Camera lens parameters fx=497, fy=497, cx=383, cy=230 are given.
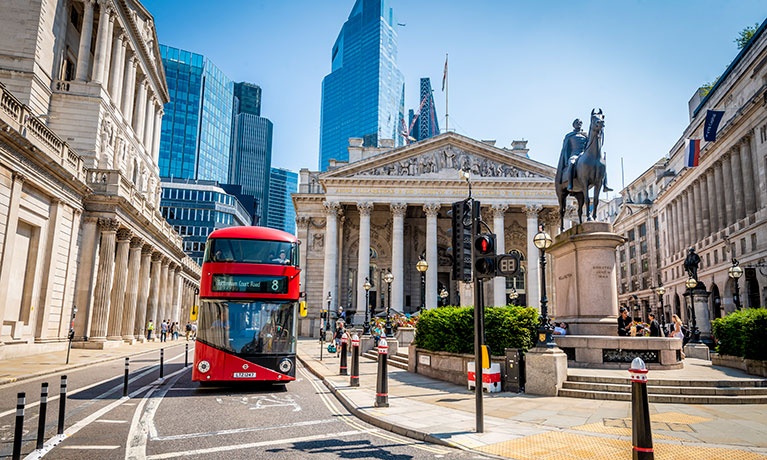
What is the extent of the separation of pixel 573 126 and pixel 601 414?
10900 mm

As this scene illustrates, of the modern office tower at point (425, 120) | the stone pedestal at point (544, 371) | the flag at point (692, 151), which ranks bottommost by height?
the stone pedestal at point (544, 371)

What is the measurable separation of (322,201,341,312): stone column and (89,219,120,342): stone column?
20555 mm

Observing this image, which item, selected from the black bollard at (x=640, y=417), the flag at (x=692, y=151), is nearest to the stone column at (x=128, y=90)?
the black bollard at (x=640, y=417)

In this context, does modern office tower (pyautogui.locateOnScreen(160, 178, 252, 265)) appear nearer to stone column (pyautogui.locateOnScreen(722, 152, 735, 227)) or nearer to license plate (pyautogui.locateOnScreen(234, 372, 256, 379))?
stone column (pyautogui.locateOnScreen(722, 152, 735, 227))

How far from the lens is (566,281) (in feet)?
53.5

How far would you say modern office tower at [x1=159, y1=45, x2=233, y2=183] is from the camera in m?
135

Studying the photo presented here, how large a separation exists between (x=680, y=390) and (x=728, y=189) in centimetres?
4543

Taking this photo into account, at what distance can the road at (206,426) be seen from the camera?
7508 mm

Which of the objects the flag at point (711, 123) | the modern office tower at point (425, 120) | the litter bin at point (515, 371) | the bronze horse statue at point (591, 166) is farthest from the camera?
the modern office tower at point (425, 120)

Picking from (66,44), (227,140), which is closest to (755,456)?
(66,44)

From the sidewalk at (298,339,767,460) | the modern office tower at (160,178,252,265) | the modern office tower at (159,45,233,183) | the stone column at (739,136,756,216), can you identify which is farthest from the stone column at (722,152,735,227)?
the modern office tower at (159,45,233,183)

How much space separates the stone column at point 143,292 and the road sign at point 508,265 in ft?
125

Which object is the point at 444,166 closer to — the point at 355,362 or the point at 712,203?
the point at 712,203

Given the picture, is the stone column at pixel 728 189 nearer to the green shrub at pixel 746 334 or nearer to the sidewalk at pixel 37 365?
the green shrub at pixel 746 334
